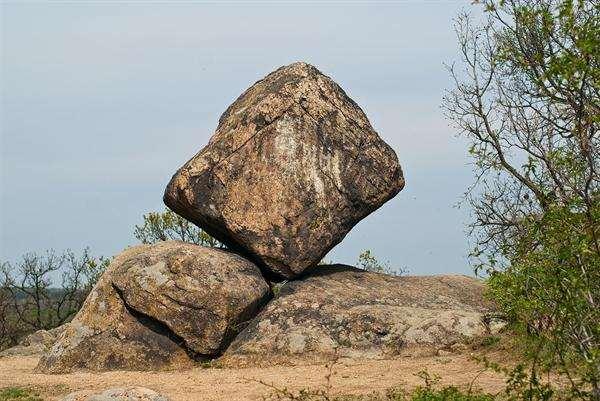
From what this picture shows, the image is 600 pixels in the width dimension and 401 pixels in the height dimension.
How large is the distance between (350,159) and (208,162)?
12.9ft

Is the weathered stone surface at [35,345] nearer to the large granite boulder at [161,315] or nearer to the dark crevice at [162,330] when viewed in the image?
the large granite boulder at [161,315]

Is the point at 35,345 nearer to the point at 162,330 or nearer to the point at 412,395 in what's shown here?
the point at 162,330

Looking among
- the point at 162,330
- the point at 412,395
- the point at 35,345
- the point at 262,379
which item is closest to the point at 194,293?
the point at 162,330

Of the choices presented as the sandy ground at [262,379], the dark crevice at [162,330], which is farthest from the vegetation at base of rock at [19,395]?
the dark crevice at [162,330]

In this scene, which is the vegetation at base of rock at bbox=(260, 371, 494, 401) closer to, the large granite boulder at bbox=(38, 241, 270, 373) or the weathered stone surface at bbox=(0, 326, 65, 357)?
the large granite boulder at bbox=(38, 241, 270, 373)

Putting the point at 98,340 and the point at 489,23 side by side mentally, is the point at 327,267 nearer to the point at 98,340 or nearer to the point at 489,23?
the point at 98,340

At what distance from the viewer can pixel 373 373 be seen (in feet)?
58.3

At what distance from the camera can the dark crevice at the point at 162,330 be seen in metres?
20.6

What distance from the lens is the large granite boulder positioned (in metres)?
20.3

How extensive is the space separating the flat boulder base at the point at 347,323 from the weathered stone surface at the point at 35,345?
8564 millimetres

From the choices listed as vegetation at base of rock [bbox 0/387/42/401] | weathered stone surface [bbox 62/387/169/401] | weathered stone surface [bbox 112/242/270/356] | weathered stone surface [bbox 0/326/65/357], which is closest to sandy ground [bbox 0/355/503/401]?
vegetation at base of rock [bbox 0/387/42/401]

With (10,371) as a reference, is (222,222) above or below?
above

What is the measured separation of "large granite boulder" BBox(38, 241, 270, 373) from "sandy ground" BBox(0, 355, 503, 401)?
2.27 feet

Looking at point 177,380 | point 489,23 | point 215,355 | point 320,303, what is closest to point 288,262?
point 320,303
